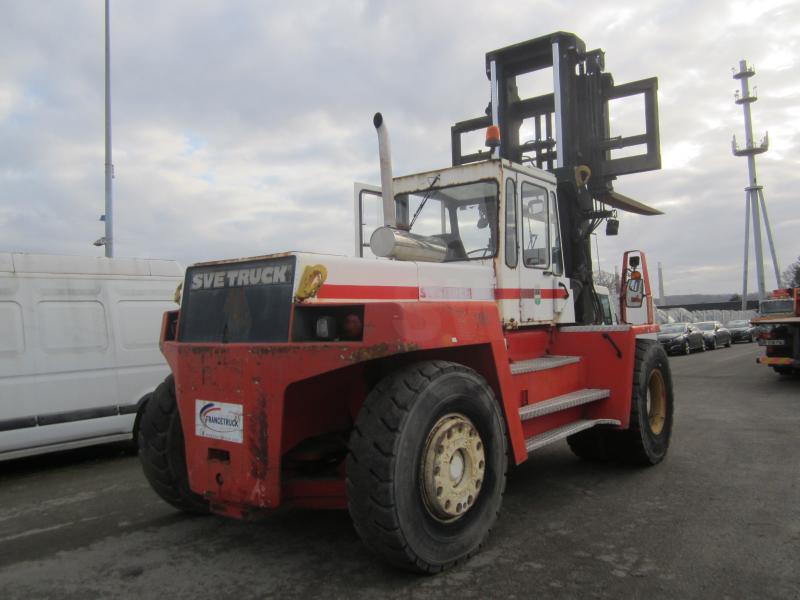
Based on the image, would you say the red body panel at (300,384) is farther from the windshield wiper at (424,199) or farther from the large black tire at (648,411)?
the large black tire at (648,411)

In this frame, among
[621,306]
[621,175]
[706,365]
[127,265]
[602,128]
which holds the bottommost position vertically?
[706,365]

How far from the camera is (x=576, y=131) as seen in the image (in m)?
7.20

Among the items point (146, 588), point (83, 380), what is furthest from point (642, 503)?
point (83, 380)

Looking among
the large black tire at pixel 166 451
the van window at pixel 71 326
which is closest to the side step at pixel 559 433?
the large black tire at pixel 166 451

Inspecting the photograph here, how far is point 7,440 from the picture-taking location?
668 centimetres

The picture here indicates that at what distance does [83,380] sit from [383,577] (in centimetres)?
512

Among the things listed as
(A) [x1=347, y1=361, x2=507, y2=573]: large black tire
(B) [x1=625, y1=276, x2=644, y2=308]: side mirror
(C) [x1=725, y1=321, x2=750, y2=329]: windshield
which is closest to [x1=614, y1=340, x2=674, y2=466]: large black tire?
(B) [x1=625, y1=276, x2=644, y2=308]: side mirror

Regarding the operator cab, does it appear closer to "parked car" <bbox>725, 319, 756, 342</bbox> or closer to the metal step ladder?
the metal step ladder

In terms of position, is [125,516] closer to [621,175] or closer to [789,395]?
[621,175]

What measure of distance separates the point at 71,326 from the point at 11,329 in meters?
0.61

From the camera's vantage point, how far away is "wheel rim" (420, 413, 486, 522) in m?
3.62

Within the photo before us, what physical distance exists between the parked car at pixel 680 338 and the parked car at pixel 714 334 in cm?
181

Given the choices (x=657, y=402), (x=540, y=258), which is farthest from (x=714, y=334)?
(x=540, y=258)

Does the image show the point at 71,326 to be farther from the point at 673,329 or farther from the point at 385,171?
the point at 673,329
